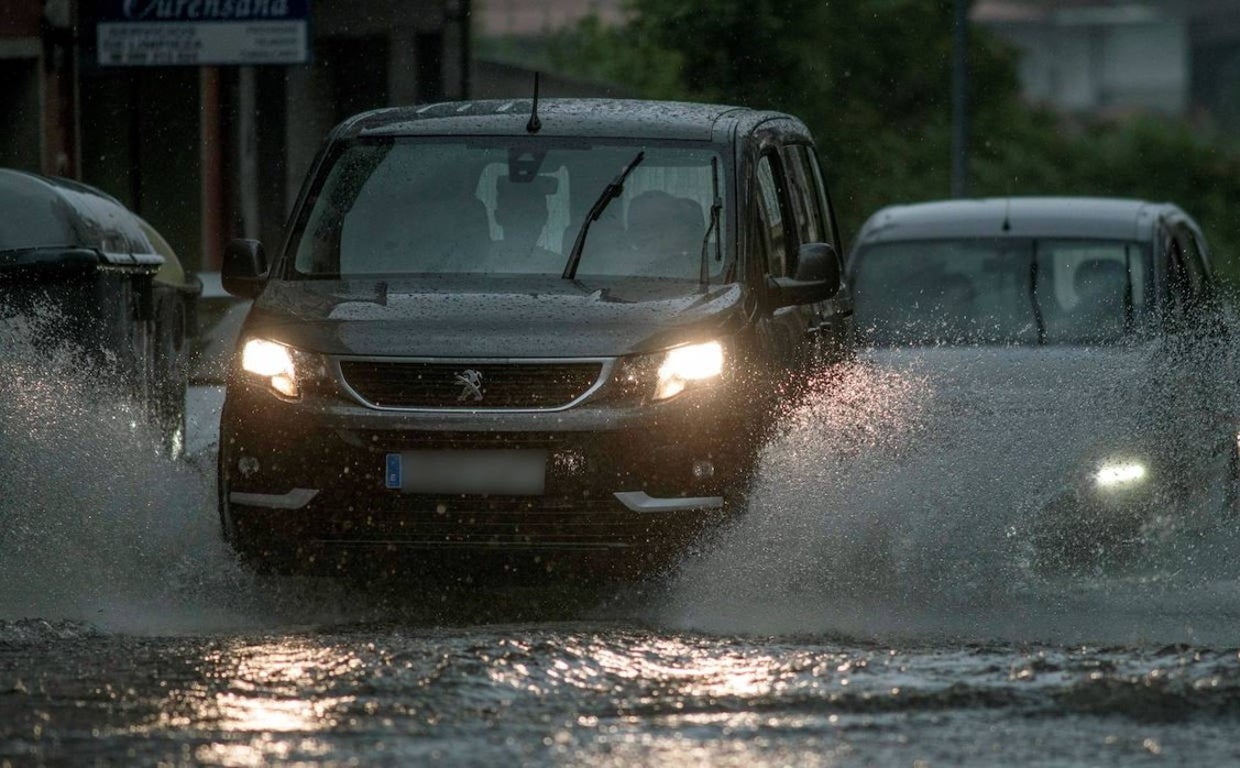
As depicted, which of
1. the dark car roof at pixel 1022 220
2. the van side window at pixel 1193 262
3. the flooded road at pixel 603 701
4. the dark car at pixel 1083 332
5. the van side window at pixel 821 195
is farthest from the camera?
the van side window at pixel 1193 262

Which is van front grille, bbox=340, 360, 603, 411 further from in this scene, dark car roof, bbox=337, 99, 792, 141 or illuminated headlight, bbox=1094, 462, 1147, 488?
illuminated headlight, bbox=1094, 462, 1147, 488

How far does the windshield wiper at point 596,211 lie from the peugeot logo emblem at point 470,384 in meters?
0.79

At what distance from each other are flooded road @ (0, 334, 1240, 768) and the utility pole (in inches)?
857

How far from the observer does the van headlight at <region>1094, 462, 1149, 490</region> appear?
9.20 metres

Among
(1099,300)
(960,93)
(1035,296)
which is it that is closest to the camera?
(1099,300)

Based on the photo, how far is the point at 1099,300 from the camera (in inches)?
419

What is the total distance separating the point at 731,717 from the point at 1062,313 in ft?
16.9

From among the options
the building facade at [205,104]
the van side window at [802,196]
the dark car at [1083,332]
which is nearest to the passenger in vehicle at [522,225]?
the van side window at [802,196]

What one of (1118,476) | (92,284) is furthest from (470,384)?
(1118,476)

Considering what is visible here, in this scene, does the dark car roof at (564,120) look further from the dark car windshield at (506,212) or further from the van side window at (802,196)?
the van side window at (802,196)

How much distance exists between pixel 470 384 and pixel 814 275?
152 centimetres

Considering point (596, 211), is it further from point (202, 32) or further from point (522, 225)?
point (202, 32)

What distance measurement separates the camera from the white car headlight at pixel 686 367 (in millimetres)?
7961

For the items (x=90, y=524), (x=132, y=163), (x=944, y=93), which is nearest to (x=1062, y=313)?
(x=90, y=524)
